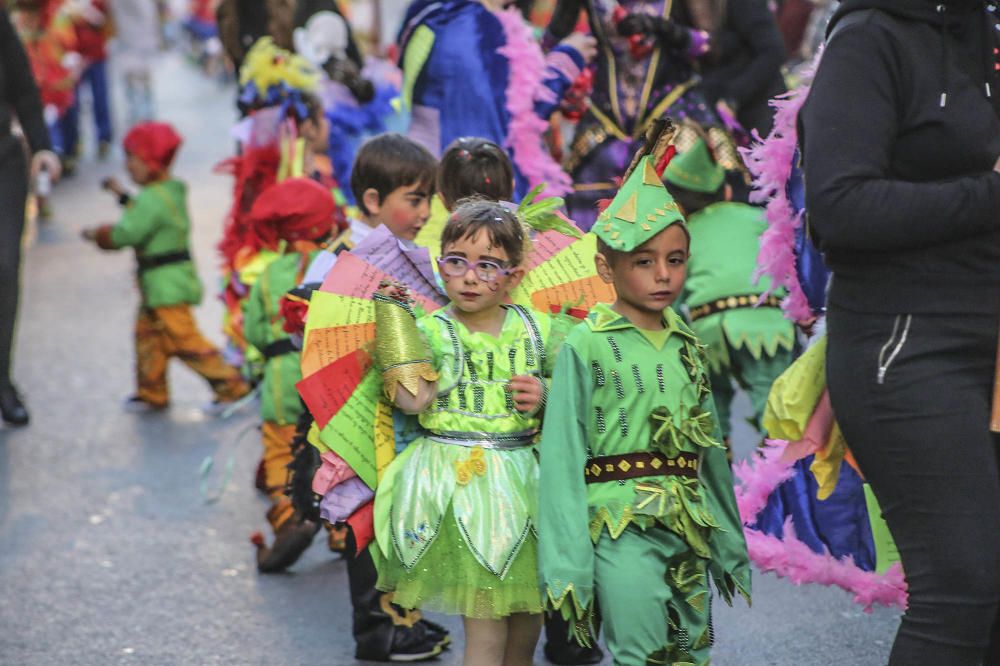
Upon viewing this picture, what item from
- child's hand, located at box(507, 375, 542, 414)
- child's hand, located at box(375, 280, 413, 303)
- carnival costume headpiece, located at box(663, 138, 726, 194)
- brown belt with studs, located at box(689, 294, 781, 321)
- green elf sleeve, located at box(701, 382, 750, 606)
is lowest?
brown belt with studs, located at box(689, 294, 781, 321)

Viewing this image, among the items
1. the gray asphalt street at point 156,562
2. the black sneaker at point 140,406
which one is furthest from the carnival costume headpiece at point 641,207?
the black sneaker at point 140,406

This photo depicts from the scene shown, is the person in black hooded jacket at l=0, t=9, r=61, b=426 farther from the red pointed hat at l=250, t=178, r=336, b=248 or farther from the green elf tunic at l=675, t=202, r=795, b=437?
the green elf tunic at l=675, t=202, r=795, b=437

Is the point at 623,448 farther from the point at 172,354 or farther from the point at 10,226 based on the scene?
the point at 172,354

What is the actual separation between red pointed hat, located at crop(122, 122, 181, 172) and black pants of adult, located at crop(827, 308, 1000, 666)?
6.12 m

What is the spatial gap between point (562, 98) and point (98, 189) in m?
12.1

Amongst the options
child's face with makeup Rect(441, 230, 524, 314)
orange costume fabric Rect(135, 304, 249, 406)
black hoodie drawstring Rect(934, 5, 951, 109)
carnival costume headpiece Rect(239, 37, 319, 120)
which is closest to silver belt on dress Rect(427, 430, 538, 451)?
child's face with makeup Rect(441, 230, 524, 314)

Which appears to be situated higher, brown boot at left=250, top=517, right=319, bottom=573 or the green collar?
the green collar

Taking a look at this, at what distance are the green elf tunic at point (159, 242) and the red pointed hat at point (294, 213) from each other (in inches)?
105

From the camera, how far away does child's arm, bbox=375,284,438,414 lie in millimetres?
3934

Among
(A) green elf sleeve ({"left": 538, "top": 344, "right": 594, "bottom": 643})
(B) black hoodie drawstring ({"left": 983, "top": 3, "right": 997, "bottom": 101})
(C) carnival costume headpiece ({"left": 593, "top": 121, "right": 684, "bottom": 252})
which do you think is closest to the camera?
(B) black hoodie drawstring ({"left": 983, "top": 3, "right": 997, "bottom": 101})

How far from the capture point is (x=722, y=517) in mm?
3779

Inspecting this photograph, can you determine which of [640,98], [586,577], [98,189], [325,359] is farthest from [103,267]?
[586,577]

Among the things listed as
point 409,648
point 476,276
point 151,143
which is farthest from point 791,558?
point 151,143

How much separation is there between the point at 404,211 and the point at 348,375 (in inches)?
40.3
